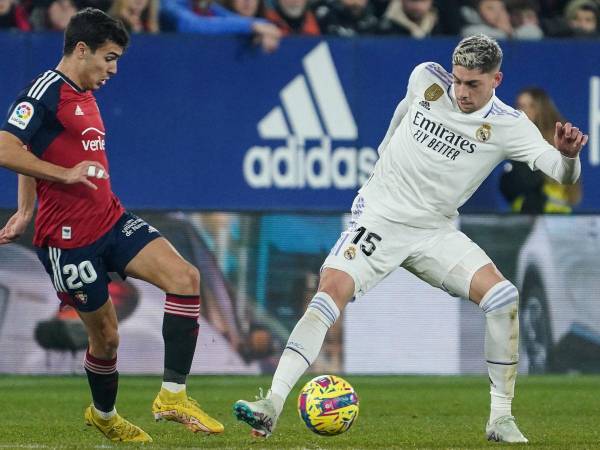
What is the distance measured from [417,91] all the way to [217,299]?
494cm

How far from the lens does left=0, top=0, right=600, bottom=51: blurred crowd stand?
1437 cm

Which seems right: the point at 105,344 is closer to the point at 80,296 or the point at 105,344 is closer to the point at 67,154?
the point at 80,296

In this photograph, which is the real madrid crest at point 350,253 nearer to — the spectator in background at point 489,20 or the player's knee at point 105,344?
the player's knee at point 105,344

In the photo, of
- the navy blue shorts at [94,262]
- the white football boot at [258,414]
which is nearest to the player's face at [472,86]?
the navy blue shorts at [94,262]

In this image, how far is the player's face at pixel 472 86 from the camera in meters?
7.55

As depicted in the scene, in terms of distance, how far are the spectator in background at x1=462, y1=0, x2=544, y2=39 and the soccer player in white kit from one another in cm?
715

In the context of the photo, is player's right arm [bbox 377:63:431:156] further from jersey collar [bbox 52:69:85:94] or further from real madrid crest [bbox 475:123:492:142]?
jersey collar [bbox 52:69:85:94]

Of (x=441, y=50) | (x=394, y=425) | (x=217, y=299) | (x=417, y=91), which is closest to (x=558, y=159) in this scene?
(x=417, y=91)

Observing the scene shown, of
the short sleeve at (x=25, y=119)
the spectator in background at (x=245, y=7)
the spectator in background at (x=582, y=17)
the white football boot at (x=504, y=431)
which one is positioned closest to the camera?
the short sleeve at (x=25, y=119)

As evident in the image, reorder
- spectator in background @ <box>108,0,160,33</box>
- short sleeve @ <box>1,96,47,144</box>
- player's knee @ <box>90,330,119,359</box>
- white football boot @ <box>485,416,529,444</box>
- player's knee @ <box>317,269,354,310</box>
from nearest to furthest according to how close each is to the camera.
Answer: short sleeve @ <box>1,96,47,144</box> < player's knee @ <box>317,269,354,310</box> < white football boot @ <box>485,416,529,444</box> < player's knee @ <box>90,330,119,359</box> < spectator in background @ <box>108,0,160,33</box>

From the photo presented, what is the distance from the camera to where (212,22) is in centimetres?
1446

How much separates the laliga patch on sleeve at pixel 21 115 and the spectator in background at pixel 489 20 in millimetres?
8327

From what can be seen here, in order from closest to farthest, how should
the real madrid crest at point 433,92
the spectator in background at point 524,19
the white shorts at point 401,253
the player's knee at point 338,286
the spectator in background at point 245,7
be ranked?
the player's knee at point 338,286 → the white shorts at point 401,253 → the real madrid crest at point 433,92 → the spectator in background at point 245,7 → the spectator in background at point 524,19

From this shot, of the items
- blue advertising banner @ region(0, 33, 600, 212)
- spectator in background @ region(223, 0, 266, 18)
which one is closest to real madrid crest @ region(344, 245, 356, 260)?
blue advertising banner @ region(0, 33, 600, 212)
